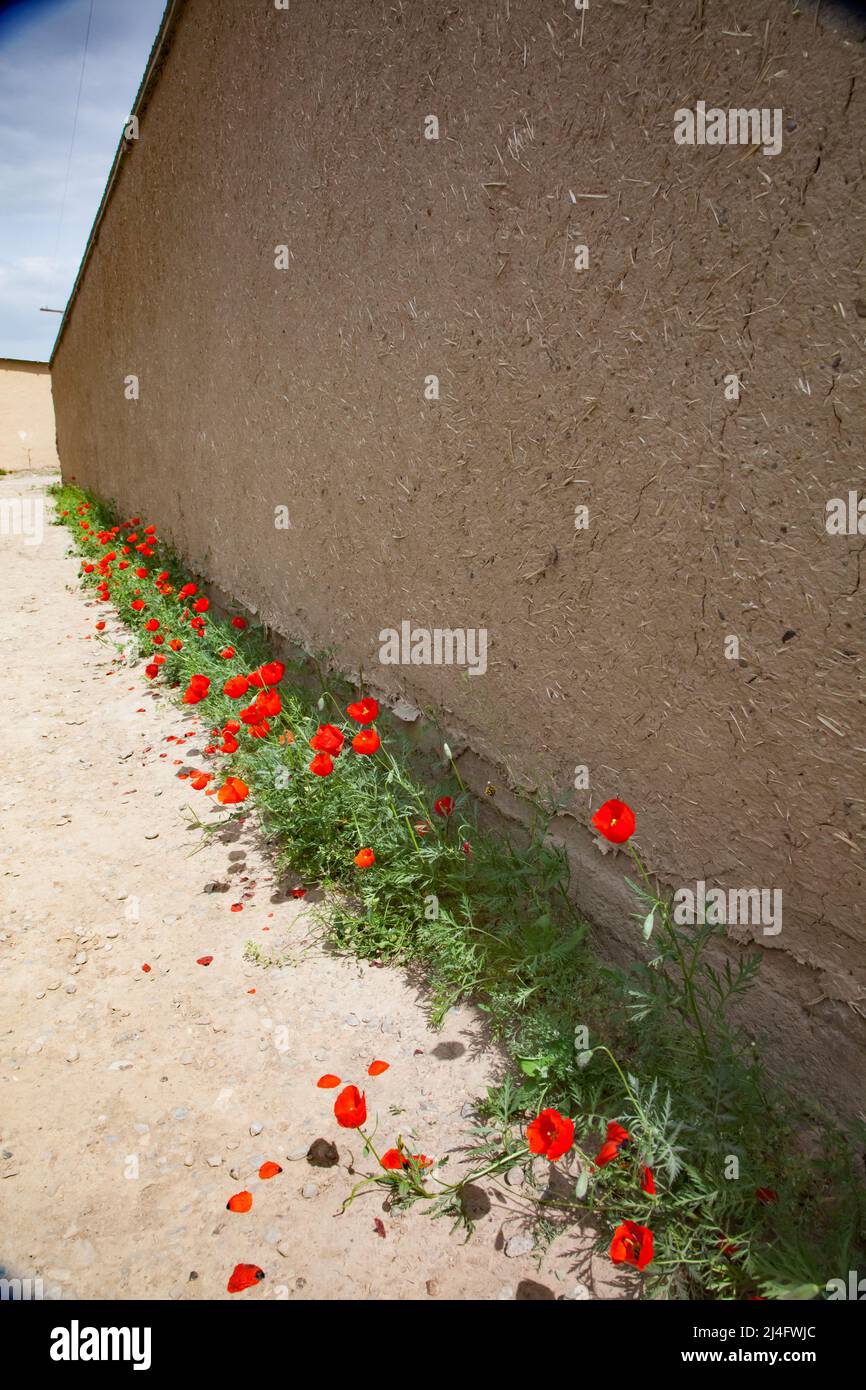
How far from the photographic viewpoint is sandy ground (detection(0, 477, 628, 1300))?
1.47 metres

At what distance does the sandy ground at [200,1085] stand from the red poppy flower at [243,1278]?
2cm

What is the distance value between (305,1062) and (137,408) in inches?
290

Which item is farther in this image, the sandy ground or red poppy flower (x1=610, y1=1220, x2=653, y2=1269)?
the sandy ground

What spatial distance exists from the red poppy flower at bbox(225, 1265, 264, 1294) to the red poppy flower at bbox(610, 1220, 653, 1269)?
67 cm

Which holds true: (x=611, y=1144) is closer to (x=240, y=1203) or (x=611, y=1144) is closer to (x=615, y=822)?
(x=615, y=822)

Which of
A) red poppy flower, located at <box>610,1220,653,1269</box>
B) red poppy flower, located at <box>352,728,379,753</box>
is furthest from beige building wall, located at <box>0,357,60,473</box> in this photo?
red poppy flower, located at <box>610,1220,653,1269</box>

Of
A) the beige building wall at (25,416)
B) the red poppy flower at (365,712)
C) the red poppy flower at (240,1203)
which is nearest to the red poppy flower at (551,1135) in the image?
the red poppy flower at (240,1203)

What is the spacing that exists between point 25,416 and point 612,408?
2651 centimetres

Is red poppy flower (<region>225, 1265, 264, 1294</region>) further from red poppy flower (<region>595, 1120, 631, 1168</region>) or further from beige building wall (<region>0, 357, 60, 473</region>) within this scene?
beige building wall (<region>0, 357, 60, 473</region>)

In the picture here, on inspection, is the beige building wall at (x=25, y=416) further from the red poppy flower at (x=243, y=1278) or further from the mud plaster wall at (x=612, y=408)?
the red poppy flower at (x=243, y=1278)

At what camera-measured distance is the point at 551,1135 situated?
54.4 inches

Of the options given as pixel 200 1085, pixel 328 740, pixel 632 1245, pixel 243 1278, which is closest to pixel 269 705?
pixel 328 740
